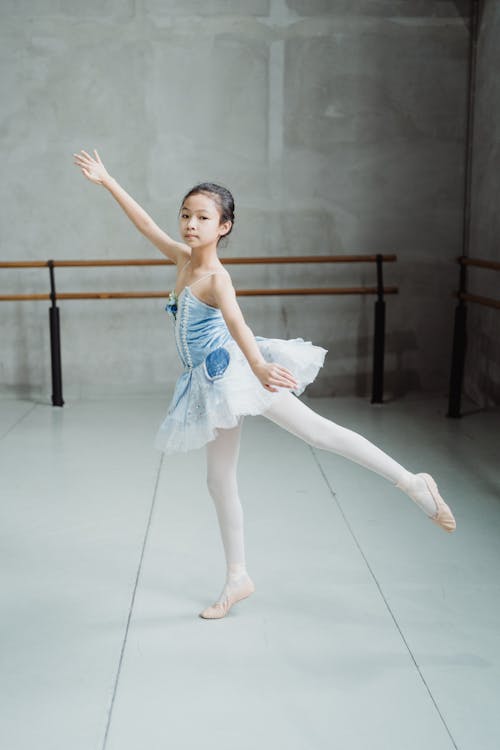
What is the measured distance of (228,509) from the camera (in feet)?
6.97

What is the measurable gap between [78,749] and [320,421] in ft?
2.89

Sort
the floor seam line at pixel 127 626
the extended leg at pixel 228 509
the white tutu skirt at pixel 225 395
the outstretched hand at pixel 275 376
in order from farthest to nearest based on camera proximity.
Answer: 1. the extended leg at pixel 228 509
2. the white tutu skirt at pixel 225 395
3. the outstretched hand at pixel 275 376
4. the floor seam line at pixel 127 626

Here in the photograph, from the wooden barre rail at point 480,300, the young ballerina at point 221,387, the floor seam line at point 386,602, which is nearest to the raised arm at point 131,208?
the young ballerina at point 221,387

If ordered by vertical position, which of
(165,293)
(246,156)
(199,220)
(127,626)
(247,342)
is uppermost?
(246,156)

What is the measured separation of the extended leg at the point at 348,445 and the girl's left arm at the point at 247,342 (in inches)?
6.6

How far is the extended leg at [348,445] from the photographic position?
1973mm

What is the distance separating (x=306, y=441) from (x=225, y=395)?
221 millimetres

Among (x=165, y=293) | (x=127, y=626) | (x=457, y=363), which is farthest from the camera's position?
(x=165, y=293)

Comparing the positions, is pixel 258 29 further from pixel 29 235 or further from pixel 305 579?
pixel 305 579

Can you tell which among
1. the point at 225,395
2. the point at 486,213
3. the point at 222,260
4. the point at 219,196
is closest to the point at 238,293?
the point at 222,260

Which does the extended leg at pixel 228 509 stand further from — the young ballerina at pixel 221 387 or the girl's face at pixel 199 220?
the girl's face at pixel 199 220

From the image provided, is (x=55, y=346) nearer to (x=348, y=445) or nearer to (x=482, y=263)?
(x=482, y=263)

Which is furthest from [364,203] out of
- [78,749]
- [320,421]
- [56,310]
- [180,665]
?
[78,749]

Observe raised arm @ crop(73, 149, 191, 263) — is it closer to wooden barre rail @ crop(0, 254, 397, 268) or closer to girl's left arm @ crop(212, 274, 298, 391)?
girl's left arm @ crop(212, 274, 298, 391)
